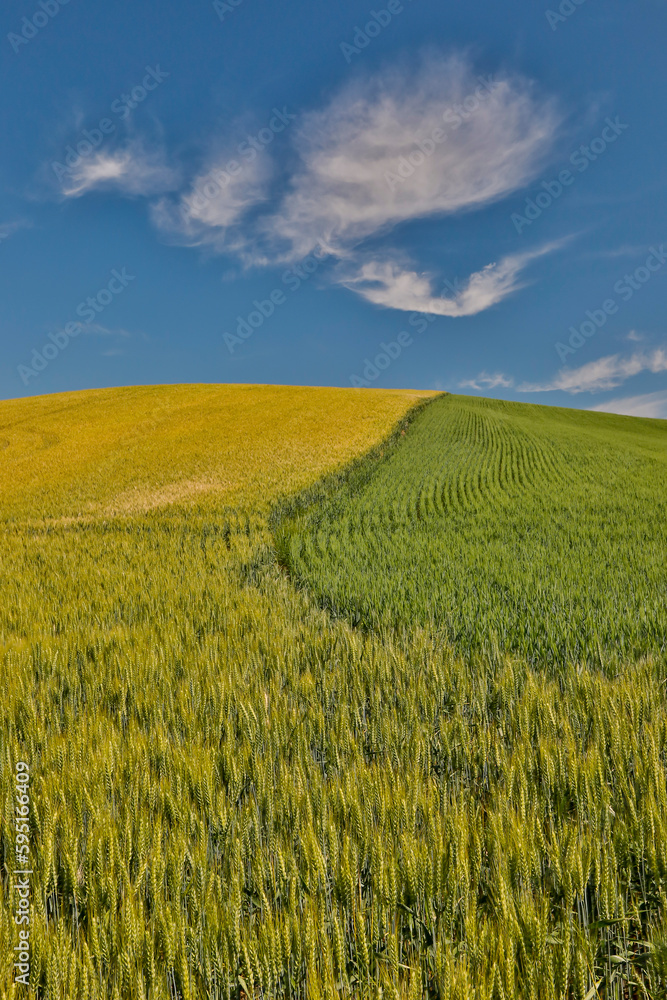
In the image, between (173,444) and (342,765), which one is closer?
(342,765)

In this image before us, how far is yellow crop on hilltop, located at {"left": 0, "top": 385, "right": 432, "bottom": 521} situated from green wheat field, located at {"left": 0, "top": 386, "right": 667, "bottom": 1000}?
6.88m

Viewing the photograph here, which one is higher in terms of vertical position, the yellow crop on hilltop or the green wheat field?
the yellow crop on hilltop

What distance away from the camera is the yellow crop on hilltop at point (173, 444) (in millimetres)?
15805

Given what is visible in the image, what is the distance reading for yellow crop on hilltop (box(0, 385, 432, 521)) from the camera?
15805 millimetres

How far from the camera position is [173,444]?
26.2 metres

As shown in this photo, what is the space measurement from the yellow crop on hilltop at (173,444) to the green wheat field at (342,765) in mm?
6884

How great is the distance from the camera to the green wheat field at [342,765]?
1563 mm

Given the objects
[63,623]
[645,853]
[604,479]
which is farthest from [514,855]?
[604,479]

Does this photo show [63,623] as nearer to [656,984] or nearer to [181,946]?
[181,946]

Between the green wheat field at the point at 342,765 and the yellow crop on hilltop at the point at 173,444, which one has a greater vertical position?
the yellow crop on hilltop at the point at 173,444

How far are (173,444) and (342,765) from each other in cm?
2553

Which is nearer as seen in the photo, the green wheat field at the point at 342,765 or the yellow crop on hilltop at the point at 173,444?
the green wheat field at the point at 342,765

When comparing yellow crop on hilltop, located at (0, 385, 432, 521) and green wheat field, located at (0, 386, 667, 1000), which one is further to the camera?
yellow crop on hilltop, located at (0, 385, 432, 521)

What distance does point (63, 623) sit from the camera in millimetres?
5332
